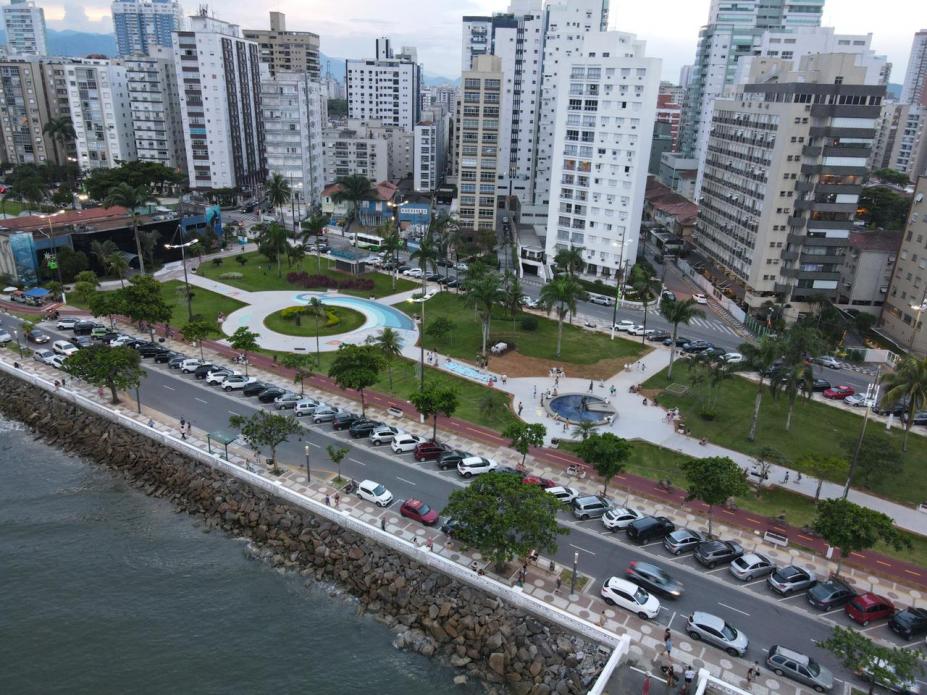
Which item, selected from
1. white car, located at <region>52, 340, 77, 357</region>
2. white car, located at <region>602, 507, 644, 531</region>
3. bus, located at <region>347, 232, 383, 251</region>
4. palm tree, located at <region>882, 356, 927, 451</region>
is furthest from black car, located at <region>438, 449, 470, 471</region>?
bus, located at <region>347, 232, 383, 251</region>

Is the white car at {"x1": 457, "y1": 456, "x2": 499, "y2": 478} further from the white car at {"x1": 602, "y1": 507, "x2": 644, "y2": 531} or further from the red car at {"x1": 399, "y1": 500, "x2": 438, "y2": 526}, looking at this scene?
the white car at {"x1": 602, "y1": 507, "x2": 644, "y2": 531}

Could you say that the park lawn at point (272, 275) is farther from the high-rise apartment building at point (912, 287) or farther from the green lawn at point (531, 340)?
the high-rise apartment building at point (912, 287)

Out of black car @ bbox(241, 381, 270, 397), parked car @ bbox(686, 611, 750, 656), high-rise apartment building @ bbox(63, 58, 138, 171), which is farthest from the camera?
high-rise apartment building @ bbox(63, 58, 138, 171)

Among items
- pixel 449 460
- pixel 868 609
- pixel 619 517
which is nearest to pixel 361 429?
pixel 449 460

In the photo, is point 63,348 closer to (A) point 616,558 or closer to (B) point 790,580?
(A) point 616,558

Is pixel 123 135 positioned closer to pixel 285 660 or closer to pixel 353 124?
pixel 353 124

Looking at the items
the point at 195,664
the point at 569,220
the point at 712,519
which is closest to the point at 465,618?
the point at 195,664
